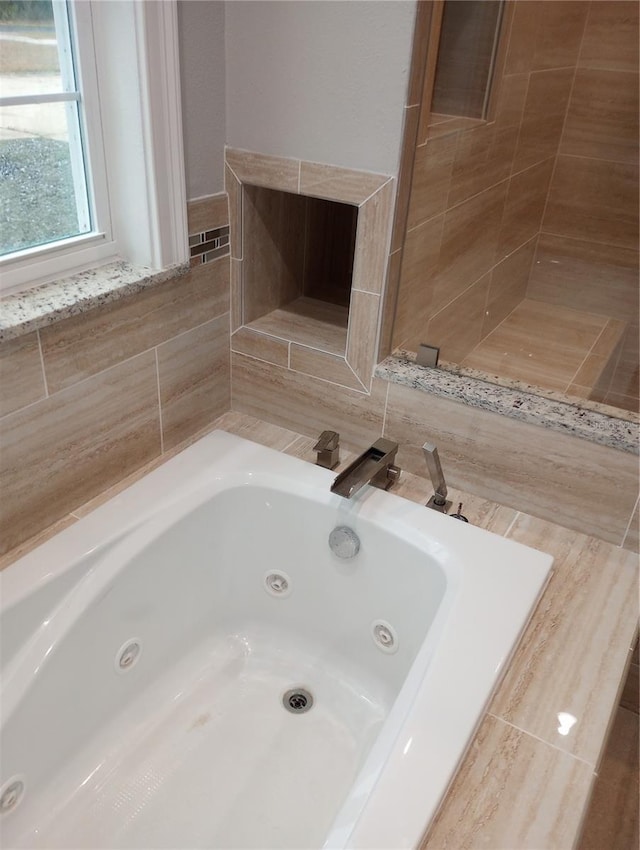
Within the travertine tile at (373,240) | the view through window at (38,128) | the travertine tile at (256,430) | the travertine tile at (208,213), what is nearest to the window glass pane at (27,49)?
the view through window at (38,128)

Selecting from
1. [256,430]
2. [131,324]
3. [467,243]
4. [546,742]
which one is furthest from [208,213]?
[546,742]

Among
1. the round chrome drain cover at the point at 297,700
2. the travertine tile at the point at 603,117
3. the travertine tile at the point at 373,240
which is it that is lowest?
the round chrome drain cover at the point at 297,700

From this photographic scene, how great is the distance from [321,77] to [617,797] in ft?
6.13

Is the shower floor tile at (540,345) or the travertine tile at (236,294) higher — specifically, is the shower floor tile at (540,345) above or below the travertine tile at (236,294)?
below

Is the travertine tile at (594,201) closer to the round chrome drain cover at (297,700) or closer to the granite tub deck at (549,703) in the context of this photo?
the granite tub deck at (549,703)

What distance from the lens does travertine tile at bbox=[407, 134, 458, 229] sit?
59.1 inches

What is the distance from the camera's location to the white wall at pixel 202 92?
4.63ft

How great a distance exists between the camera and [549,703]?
1172mm

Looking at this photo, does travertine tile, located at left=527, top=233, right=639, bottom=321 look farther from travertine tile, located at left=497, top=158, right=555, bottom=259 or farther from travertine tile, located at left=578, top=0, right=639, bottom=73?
travertine tile, located at left=578, top=0, right=639, bottom=73

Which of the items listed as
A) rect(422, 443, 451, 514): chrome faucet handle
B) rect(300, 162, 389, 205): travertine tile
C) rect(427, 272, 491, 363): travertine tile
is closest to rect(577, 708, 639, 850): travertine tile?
rect(422, 443, 451, 514): chrome faucet handle

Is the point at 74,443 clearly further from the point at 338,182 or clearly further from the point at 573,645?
the point at 573,645

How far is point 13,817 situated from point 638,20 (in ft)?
8.67

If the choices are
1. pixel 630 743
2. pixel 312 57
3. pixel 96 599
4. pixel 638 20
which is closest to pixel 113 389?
pixel 96 599

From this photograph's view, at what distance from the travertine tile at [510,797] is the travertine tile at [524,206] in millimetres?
1452
